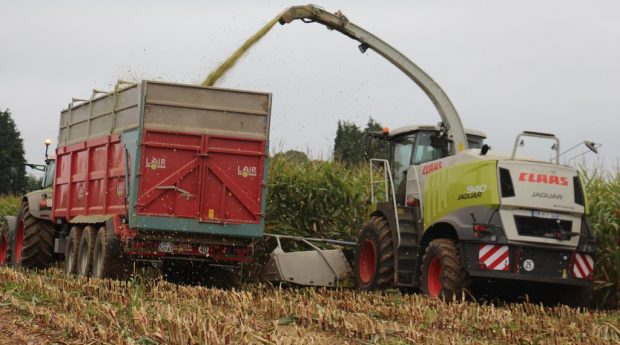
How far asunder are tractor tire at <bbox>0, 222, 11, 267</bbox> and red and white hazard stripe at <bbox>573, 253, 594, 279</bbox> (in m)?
9.77

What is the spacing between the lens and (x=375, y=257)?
11.6 metres

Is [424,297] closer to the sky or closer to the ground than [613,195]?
closer to the ground

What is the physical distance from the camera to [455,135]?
1142cm

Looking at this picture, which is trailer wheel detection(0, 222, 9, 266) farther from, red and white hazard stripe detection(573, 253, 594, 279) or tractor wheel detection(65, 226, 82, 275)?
red and white hazard stripe detection(573, 253, 594, 279)

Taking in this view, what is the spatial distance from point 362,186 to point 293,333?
8.03 metres

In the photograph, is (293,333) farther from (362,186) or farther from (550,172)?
(362,186)

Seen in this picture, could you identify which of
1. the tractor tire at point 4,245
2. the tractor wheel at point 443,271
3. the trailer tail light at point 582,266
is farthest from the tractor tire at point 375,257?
the tractor tire at point 4,245

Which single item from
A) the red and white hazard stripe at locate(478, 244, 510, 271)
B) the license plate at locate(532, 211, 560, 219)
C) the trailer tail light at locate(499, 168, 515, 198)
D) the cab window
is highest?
the cab window

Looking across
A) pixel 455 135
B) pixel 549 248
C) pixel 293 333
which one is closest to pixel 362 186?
pixel 455 135

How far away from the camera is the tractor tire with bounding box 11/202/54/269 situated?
14.6 meters

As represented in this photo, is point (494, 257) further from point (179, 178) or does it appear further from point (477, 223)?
point (179, 178)

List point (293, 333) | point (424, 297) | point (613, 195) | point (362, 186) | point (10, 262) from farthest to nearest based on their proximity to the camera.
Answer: point (10, 262)
point (362, 186)
point (613, 195)
point (424, 297)
point (293, 333)

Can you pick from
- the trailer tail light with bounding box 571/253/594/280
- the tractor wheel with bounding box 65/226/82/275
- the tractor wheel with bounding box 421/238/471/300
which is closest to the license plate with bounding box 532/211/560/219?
the trailer tail light with bounding box 571/253/594/280

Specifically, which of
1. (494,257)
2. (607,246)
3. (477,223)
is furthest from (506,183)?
(607,246)
